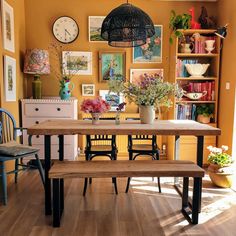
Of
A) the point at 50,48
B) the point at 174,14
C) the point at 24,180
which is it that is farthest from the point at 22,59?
the point at 174,14

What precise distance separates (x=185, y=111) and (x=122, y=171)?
218 cm

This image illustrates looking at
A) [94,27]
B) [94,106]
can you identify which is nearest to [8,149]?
[94,106]

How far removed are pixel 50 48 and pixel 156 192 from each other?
2703 mm

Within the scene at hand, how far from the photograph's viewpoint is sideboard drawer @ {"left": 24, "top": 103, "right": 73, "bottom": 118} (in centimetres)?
377

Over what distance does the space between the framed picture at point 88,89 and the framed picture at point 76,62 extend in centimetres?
21

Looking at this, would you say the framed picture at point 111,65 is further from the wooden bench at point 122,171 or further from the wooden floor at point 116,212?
the wooden bench at point 122,171

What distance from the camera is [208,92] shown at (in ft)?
13.2

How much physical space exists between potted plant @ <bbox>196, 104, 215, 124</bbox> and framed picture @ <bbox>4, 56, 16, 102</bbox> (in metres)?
2.67

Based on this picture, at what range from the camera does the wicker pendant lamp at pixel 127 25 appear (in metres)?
2.26

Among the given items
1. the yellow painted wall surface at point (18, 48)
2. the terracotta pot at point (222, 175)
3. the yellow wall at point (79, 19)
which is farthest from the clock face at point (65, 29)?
the terracotta pot at point (222, 175)

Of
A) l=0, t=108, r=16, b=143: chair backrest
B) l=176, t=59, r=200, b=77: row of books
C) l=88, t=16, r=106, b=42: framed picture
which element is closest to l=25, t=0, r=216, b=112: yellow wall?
l=88, t=16, r=106, b=42: framed picture

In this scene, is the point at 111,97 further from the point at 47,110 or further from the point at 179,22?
the point at 179,22

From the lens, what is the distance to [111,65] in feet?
13.9

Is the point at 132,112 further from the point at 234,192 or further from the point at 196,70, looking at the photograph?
the point at 234,192
